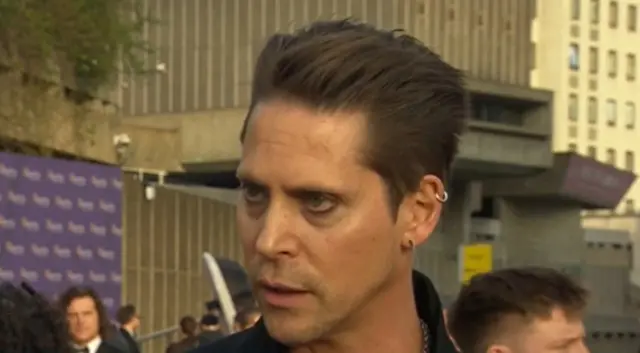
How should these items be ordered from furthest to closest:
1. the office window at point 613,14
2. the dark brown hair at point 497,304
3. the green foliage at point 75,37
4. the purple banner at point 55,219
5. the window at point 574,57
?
1. the office window at point 613,14
2. the window at point 574,57
3. the green foliage at point 75,37
4. the purple banner at point 55,219
5. the dark brown hair at point 497,304

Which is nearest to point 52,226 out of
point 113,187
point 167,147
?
point 113,187

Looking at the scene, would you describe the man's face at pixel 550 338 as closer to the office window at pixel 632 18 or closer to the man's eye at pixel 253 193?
the man's eye at pixel 253 193

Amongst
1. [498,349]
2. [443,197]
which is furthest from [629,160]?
[443,197]

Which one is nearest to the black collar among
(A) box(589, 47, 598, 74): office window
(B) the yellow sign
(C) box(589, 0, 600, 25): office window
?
(B) the yellow sign

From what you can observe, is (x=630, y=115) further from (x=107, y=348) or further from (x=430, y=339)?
(x=430, y=339)

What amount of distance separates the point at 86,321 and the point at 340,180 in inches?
277

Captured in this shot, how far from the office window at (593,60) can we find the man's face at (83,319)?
283 ft

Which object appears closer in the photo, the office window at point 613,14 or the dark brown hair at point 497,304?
the dark brown hair at point 497,304

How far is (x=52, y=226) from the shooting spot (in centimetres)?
2031

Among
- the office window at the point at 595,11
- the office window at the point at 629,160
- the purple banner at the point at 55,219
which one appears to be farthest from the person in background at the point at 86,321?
the office window at the point at 629,160

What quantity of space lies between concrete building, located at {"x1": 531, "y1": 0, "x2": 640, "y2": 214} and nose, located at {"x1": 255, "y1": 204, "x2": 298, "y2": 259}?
88722 mm

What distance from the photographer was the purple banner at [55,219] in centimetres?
1972

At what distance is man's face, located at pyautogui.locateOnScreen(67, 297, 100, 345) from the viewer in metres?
9.26

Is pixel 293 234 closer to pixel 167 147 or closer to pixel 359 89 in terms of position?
pixel 359 89
